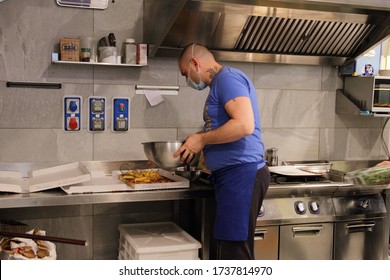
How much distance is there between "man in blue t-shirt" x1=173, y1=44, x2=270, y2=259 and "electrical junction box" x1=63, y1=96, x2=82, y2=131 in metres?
0.97

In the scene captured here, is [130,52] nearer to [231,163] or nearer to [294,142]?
[231,163]

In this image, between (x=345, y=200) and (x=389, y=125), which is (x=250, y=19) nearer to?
(x=345, y=200)

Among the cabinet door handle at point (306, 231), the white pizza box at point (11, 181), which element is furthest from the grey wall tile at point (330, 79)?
the white pizza box at point (11, 181)

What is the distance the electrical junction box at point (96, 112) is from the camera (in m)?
3.44

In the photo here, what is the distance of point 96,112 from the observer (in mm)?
3445

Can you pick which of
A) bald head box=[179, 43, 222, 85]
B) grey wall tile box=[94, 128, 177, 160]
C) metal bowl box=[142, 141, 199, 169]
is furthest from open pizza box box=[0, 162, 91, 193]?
bald head box=[179, 43, 222, 85]

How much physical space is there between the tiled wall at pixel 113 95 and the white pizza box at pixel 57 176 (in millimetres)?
284

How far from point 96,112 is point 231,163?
3.93ft

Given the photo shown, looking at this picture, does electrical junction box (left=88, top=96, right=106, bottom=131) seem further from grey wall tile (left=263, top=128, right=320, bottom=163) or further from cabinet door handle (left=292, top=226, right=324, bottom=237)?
cabinet door handle (left=292, top=226, right=324, bottom=237)

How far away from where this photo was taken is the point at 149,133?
11.8 feet

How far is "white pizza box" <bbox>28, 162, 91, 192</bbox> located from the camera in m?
2.81
